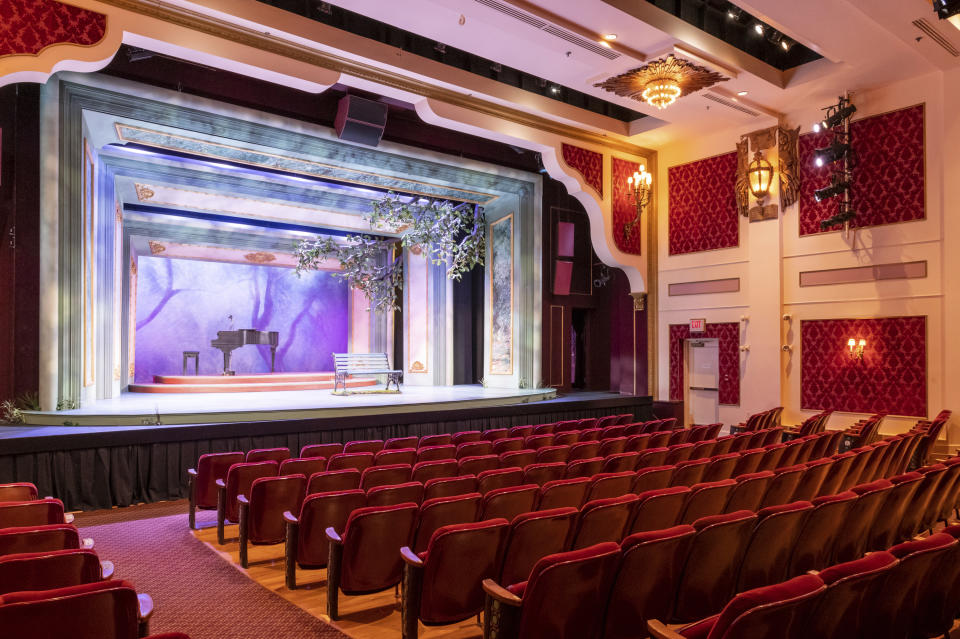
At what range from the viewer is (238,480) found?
4004 mm

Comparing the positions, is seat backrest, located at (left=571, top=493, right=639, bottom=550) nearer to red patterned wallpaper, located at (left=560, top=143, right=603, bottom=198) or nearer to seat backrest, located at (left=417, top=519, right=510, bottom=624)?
seat backrest, located at (left=417, top=519, right=510, bottom=624)

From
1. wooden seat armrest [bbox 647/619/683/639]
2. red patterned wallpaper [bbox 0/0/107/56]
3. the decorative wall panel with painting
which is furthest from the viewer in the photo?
the decorative wall panel with painting

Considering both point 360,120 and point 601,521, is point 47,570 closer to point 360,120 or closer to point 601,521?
point 601,521

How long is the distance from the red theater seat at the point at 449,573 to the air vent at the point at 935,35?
695cm

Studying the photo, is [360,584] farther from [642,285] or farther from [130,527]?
[642,285]

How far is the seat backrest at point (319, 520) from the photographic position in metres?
3.01

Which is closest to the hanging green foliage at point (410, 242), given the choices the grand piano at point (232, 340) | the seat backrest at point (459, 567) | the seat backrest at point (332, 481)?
the grand piano at point (232, 340)

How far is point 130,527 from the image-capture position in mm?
4637

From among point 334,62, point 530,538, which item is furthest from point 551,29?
point 530,538

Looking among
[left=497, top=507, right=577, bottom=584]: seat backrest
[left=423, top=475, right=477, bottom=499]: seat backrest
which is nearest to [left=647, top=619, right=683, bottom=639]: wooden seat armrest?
[left=497, top=507, right=577, bottom=584]: seat backrest

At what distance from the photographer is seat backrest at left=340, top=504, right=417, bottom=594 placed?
263 cm

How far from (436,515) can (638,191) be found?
24.8ft

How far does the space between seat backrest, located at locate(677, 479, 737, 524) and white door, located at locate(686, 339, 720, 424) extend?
679cm

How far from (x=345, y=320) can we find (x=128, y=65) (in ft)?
32.9
